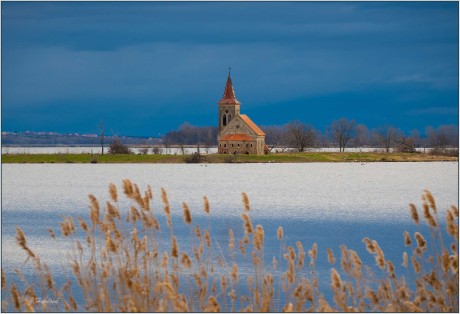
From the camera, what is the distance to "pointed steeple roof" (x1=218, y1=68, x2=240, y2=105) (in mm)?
91956

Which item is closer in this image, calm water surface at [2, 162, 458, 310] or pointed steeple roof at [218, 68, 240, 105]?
calm water surface at [2, 162, 458, 310]

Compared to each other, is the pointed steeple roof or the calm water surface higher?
the pointed steeple roof

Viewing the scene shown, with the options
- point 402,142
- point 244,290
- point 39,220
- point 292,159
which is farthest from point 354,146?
point 244,290

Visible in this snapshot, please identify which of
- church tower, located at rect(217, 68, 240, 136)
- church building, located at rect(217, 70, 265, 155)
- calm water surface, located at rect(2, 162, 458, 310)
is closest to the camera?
calm water surface, located at rect(2, 162, 458, 310)

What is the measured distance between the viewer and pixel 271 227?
18000mm

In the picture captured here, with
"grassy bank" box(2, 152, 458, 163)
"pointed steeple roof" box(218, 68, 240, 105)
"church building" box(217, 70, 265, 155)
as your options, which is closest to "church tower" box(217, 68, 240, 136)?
"pointed steeple roof" box(218, 68, 240, 105)

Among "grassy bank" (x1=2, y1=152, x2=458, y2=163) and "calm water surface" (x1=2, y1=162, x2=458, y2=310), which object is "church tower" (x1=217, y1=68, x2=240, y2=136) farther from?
"calm water surface" (x1=2, y1=162, x2=458, y2=310)

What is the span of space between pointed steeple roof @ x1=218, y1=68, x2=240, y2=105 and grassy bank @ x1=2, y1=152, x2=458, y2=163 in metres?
13.5

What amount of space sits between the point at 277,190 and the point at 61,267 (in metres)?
22.4

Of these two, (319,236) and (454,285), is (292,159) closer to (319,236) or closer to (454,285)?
(319,236)

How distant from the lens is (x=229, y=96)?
93.0 m

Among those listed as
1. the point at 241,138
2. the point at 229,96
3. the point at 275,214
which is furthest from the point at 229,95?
the point at 275,214

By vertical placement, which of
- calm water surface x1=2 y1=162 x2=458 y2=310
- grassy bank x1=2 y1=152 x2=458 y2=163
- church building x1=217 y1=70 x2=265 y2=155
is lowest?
calm water surface x1=2 y1=162 x2=458 y2=310

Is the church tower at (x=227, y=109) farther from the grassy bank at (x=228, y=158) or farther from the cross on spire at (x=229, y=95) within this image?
the grassy bank at (x=228, y=158)
